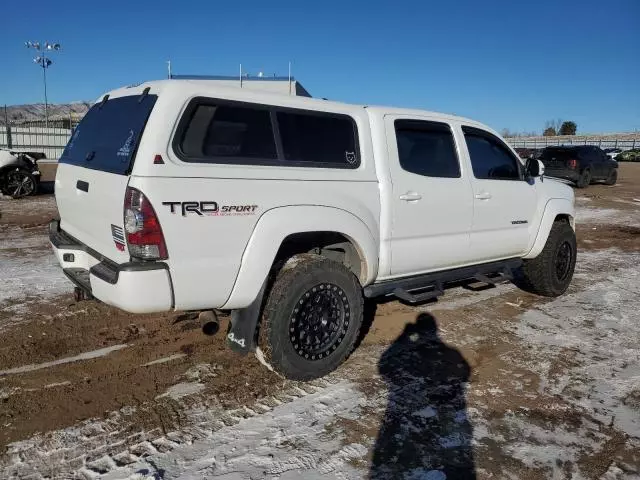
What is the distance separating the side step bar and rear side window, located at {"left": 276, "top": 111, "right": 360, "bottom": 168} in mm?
1087

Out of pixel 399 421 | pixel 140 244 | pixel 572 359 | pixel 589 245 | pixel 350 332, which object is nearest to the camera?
pixel 140 244

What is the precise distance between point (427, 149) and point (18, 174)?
40.9ft

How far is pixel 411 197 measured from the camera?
4.26 m

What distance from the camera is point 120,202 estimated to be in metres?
3.05

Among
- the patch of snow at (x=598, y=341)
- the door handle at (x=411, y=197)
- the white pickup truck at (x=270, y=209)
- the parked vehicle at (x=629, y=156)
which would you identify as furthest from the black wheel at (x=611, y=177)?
the parked vehicle at (x=629, y=156)

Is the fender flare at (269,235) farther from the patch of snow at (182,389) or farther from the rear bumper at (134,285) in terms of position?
the patch of snow at (182,389)

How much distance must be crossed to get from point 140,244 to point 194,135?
763mm

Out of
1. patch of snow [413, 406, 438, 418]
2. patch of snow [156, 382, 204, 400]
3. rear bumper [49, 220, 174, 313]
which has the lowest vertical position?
patch of snow [413, 406, 438, 418]

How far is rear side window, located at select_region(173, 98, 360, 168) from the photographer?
3211 mm

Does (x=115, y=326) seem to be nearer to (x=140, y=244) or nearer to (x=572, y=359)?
(x=140, y=244)

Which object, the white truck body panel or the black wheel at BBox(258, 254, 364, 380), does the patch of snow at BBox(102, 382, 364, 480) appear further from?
the white truck body panel

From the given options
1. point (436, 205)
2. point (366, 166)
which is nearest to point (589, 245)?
point (436, 205)

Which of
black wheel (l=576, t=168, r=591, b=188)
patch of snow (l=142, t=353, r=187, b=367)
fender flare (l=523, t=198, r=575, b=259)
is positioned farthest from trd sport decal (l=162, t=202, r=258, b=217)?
black wheel (l=576, t=168, r=591, b=188)

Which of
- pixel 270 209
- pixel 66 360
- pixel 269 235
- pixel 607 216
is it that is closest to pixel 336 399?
pixel 269 235
